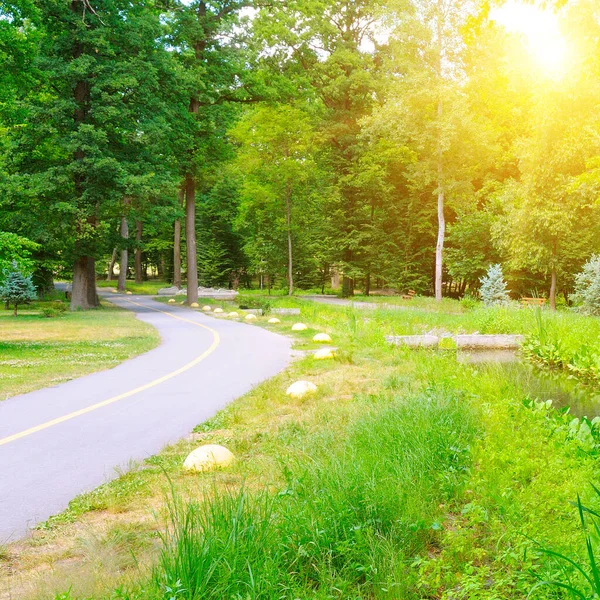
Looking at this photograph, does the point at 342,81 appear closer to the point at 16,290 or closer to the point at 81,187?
the point at 81,187

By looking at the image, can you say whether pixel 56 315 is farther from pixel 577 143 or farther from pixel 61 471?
pixel 577 143

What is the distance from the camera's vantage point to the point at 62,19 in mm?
28219

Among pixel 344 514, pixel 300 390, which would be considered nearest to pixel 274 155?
pixel 300 390

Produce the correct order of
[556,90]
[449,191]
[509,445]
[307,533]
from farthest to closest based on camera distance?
[449,191] < [556,90] < [509,445] < [307,533]

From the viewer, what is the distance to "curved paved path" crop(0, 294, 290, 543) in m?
5.39

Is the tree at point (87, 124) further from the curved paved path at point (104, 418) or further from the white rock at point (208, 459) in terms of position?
the white rock at point (208, 459)

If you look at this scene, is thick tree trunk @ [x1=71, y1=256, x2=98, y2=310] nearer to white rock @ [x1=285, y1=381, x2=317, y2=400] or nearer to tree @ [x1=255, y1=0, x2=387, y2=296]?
tree @ [x1=255, y1=0, x2=387, y2=296]

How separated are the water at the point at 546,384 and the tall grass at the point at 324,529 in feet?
10.9

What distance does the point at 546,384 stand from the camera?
1078 centimetres

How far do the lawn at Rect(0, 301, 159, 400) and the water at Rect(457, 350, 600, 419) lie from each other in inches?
328

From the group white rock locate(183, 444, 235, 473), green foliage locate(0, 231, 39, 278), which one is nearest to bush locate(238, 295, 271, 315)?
green foliage locate(0, 231, 39, 278)

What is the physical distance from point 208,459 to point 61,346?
37.1ft

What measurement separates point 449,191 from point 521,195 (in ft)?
20.4

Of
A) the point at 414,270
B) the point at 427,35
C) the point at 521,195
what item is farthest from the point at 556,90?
the point at 414,270
